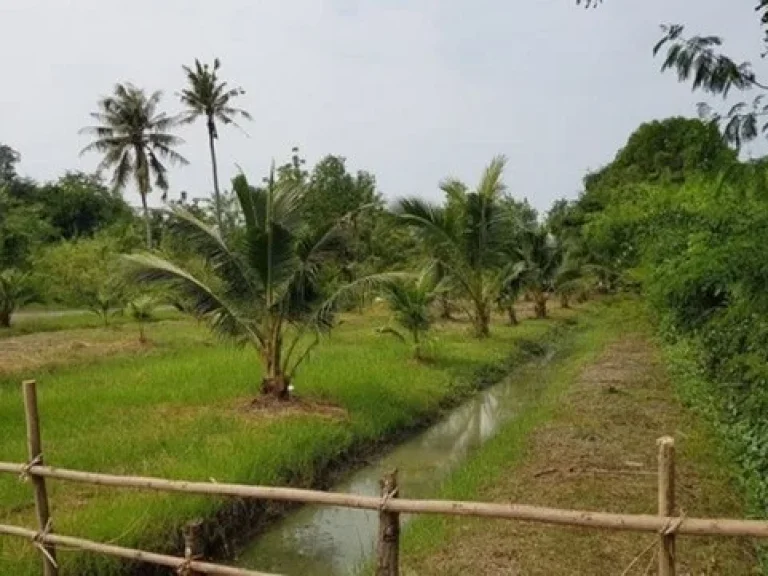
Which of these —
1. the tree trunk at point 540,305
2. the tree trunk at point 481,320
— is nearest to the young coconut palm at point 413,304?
the tree trunk at point 481,320

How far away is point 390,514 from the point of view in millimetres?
3576

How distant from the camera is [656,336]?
16219mm

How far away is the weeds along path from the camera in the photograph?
206 inches

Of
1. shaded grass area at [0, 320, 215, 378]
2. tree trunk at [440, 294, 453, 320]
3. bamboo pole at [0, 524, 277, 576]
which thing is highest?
tree trunk at [440, 294, 453, 320]

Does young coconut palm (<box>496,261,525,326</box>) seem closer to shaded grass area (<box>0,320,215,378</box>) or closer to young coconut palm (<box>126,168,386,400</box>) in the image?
shaded grass area (<box>0,320,215,378</box>)

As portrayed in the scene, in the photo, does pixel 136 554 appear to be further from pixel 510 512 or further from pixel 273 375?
pixel 273 375

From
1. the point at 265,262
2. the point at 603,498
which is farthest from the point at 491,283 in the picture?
the point at 603,498

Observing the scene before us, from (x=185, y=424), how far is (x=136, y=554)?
444 centimetres

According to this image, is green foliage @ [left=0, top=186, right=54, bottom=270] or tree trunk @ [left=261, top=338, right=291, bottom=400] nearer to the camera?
tree trunk @ [left=261, top=338, right=291, bottom=400]

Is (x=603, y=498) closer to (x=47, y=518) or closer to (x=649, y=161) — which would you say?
(x=47, y=518)

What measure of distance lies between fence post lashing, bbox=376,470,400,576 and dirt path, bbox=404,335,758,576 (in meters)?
1.20

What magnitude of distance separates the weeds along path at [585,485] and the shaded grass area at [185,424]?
64.7 inches

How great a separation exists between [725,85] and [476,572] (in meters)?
3.37

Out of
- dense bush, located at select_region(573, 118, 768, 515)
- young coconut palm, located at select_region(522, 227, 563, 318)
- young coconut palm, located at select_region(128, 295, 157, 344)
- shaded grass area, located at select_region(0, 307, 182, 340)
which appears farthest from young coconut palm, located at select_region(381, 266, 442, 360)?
shaded grass area, located at select_region(0, 307, 182, 340)
